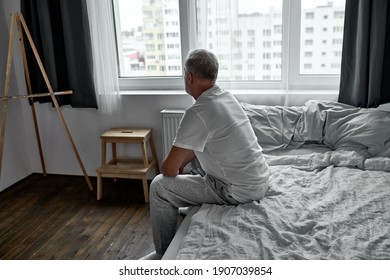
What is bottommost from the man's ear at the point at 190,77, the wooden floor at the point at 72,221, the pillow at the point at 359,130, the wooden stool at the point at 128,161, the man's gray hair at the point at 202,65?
the wooden floor at the point at 72,221

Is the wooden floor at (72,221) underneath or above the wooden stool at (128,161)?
underneath

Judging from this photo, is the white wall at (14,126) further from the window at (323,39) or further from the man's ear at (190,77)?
the window at (323,39)

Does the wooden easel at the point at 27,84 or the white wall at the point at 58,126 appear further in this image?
the white wall at the point at 58,126

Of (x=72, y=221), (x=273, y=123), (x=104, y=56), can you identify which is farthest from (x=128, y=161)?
(x=273, y=123)

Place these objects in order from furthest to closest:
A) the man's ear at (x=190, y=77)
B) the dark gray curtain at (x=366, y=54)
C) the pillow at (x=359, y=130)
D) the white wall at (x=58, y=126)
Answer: the white wall at (x=58, y=126), the dark gray curtain at (x=366, y=54), the pillow at (x=359, y=130), the man's ear at (x=190, y=77)

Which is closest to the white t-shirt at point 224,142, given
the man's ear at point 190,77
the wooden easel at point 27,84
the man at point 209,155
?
the man at point 209,155

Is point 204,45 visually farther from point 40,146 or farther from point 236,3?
point 40,146

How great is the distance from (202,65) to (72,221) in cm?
160

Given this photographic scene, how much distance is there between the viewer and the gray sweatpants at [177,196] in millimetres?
1891

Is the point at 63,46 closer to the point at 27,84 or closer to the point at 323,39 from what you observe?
the point at 27,84

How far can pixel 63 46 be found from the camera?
323cm

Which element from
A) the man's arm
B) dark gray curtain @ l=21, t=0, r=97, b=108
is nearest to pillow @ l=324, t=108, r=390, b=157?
the man's arm

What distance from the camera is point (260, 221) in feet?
5.39

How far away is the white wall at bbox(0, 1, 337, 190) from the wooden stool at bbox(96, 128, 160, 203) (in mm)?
152
